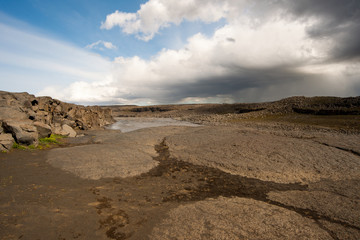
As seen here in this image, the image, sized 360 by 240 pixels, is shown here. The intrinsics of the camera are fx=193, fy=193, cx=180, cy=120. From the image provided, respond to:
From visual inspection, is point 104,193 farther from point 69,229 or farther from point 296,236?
point 296,236

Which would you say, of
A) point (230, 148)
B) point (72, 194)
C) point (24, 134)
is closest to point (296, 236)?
point (72, 194)

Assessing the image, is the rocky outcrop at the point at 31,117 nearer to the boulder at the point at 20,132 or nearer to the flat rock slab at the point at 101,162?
the boulder at the point at 20,132

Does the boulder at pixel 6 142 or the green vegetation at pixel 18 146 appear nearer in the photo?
the boulder at pixel 6 142

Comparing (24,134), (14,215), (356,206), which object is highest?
(24,134)

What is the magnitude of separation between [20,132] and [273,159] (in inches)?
607

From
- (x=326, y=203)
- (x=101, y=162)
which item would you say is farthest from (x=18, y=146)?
(x=326, y=203)

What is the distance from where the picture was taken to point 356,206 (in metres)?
5.86

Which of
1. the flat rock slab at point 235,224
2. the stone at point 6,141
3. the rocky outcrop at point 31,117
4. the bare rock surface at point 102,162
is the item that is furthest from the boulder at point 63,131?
the flat rock slab at point 235,224

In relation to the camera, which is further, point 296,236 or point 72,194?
point 72,194

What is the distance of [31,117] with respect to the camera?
16.8m

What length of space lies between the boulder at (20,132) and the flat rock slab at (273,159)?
9342 mm

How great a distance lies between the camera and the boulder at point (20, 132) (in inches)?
486

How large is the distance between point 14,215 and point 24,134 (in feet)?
32.3

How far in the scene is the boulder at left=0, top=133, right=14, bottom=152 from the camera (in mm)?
11053
